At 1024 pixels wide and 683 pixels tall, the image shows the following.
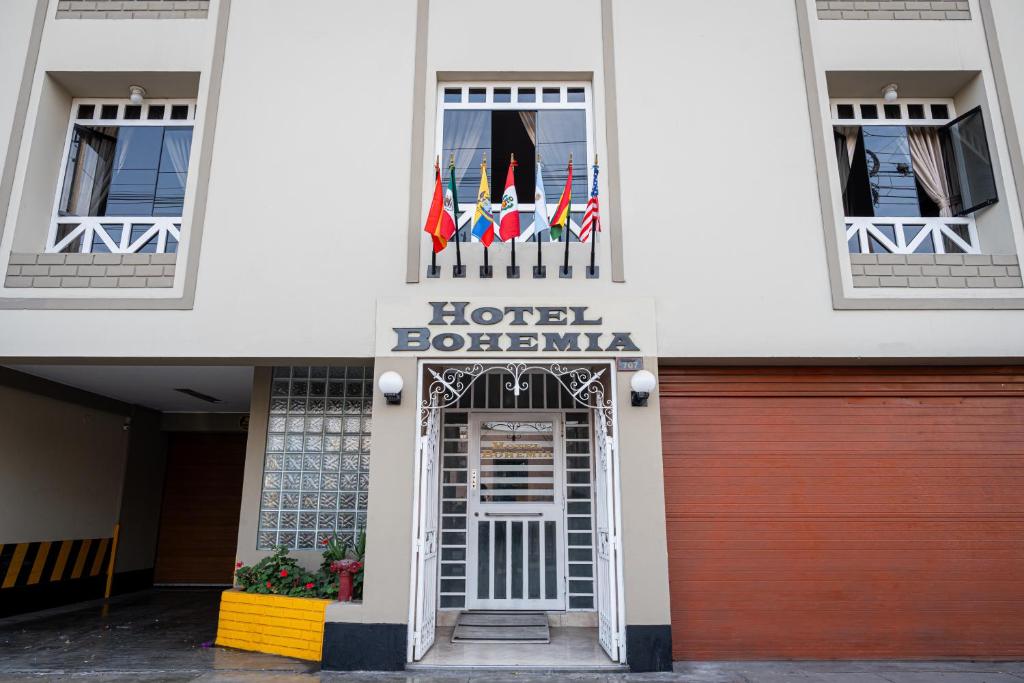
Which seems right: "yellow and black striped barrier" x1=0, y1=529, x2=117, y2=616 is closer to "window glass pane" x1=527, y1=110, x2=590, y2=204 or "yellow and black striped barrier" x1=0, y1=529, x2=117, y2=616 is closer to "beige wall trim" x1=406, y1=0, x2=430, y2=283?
"beige wall trim" x1=406, y1=0, x2=430, y2=283

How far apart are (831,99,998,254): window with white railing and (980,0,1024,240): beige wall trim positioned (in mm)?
217

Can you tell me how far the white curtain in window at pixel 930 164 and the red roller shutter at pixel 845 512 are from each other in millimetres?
2070

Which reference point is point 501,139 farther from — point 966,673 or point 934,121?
point 966,673

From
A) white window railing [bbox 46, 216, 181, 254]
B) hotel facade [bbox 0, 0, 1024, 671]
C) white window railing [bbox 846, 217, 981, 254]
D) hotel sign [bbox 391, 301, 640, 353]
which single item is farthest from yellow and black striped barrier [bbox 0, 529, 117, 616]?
white window railing [bbox 846, 217, 981, 254]

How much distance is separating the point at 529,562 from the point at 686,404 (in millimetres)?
2586

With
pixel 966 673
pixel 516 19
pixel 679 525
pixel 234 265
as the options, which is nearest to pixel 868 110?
pixel 516 19

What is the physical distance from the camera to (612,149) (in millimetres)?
7184

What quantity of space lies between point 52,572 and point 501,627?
6170mm

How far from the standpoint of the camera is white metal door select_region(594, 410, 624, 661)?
620 cm

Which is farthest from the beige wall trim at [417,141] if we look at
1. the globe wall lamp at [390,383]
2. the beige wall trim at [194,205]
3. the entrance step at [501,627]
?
the entrance step at [501,627]

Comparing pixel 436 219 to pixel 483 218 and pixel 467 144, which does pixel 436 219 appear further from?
pixel 467 144

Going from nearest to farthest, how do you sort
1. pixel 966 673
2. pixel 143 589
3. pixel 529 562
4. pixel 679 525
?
pixel 966 673 → pixel 679 525 → pixel 529 562 → pixel 143 589

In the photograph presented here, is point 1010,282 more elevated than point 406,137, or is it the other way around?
point 406,137

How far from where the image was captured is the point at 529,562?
7715 millimetres
